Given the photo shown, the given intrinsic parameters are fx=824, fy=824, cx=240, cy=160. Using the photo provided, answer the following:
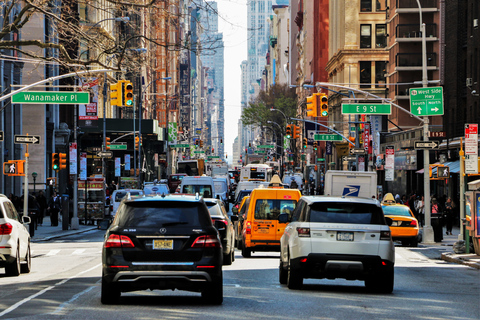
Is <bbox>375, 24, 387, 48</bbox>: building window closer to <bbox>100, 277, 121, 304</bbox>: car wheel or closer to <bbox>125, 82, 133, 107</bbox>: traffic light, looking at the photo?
<bbox>125, 82, 133, 107</bbox>: traffic light

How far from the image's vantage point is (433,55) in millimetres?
71625

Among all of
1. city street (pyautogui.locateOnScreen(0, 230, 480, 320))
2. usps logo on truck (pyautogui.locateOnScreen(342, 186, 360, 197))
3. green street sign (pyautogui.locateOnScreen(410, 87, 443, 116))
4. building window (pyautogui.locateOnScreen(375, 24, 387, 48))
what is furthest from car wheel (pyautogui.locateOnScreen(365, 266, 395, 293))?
building window (pyautogui.locateOnScreen(375, 24, 387, 48))

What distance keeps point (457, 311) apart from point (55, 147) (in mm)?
55619

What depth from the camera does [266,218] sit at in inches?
925

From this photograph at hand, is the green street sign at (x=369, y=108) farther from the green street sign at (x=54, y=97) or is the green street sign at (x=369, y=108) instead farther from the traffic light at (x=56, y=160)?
the green street sign at (x=54, y=97)

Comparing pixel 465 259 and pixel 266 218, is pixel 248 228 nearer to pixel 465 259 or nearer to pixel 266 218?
pixel 266 218

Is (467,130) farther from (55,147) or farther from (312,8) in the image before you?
(312,8)

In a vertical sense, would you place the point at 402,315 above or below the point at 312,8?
below

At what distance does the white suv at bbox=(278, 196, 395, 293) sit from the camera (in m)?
14.5

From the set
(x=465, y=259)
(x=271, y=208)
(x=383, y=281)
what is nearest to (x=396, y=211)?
(x=465, y=259)

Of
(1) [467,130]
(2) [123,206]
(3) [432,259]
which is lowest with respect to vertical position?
(3) [432,259]

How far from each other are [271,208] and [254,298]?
396 inches

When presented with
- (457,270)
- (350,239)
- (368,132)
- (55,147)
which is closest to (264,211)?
(457,270)

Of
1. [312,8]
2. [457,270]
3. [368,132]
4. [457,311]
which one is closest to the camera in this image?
[457,311]
